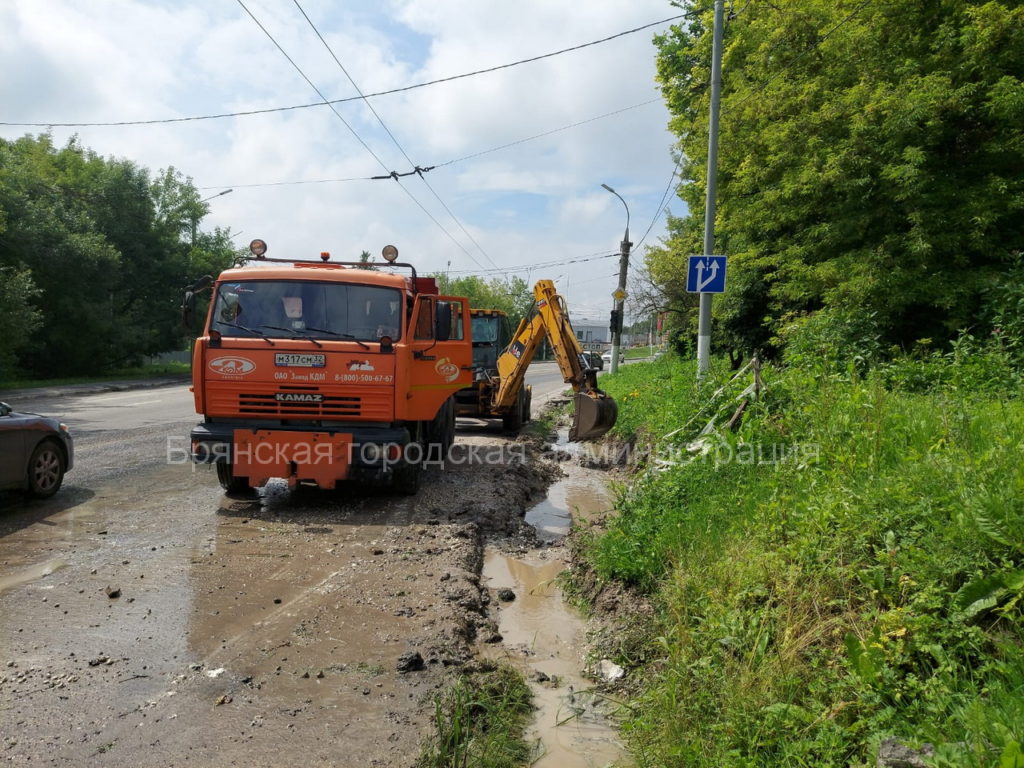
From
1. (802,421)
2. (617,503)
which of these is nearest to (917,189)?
(802,421)

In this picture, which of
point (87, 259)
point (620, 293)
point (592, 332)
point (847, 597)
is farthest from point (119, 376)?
point (592, 332)

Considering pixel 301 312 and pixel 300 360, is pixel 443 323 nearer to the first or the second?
pixel 301 312

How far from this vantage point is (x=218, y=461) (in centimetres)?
781

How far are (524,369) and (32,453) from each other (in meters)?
7.97

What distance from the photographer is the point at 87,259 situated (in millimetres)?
27328

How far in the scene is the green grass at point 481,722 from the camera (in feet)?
11.3

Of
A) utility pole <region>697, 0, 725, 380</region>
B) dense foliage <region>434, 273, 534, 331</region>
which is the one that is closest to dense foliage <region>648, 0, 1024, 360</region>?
utility pole <region>697, 0, 725, 380</region>

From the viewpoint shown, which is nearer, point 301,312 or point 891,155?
point 301,312

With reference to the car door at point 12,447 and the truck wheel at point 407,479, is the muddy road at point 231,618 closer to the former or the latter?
the truck wheel at point 407,479

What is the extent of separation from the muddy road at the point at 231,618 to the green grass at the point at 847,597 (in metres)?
1.34

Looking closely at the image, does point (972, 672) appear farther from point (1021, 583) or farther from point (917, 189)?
point (917, 189)

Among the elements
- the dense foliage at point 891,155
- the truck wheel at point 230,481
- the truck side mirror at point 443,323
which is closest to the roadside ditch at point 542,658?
the truck side mirror at point 443,323

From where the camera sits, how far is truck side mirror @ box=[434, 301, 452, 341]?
8.43 metres

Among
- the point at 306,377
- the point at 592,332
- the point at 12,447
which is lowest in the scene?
the point at 12,447
